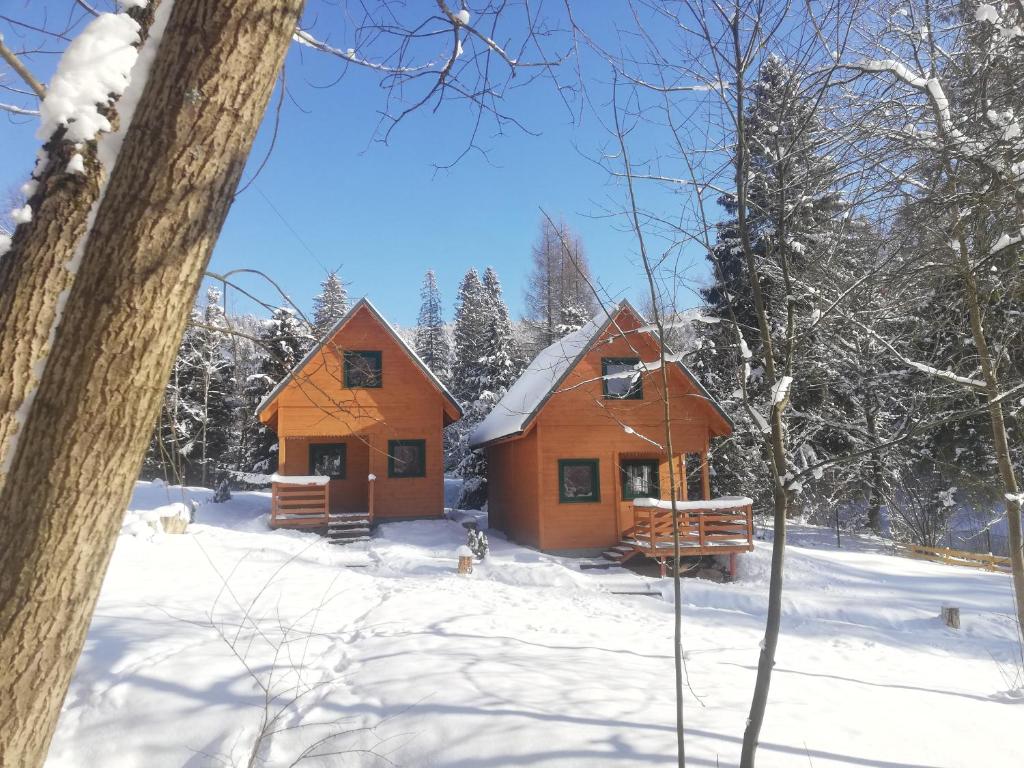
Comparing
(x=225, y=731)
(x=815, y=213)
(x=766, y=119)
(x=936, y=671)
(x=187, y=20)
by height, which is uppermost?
(x=766, y=119)

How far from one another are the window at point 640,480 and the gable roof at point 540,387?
7.70 ft

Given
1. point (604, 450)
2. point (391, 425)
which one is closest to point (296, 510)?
point (391, 425)

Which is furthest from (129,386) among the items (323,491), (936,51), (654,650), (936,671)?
(323,491)

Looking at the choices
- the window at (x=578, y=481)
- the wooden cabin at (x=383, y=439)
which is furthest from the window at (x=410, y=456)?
the window at (x=578, y=481)

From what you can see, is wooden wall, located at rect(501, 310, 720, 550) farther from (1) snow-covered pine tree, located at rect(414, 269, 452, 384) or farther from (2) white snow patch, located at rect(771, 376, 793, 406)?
(1) snow-covered pine tree, located at rect(414, 269, 452, 384)

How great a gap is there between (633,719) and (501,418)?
14.7 metres

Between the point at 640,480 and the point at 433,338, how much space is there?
27588 mm

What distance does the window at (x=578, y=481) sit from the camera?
608 inches

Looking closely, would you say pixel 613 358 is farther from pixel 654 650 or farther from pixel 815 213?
pixel 815 213

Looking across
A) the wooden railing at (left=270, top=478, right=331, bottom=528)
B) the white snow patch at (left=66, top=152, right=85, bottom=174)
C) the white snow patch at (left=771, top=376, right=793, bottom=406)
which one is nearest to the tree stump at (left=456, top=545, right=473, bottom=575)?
the wooden railing at (left=270, top=478, right=331, bottom=528)

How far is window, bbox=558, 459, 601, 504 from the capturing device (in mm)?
15445

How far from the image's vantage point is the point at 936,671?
7.18 meters

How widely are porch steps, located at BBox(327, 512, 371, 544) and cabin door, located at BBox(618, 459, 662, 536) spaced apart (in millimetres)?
6544

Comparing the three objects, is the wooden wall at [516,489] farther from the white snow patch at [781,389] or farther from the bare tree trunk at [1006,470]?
the white snow patch at [781,389]
